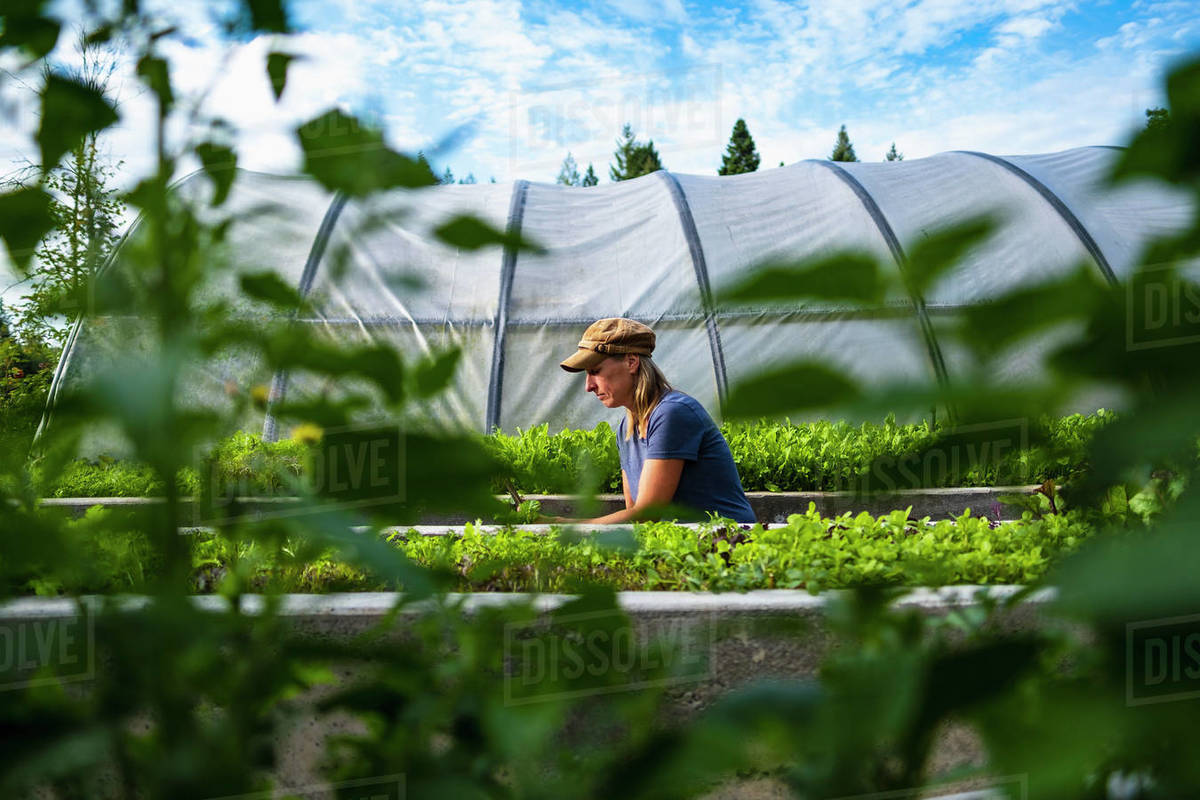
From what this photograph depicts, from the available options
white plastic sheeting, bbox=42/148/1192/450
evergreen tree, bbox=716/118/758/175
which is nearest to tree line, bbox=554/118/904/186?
evergreen tree, bbox=716/118/758/175

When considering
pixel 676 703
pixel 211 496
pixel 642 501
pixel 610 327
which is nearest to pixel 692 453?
pixel 642 501

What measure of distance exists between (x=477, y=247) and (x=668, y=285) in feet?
25.4

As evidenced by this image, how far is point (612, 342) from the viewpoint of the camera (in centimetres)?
389

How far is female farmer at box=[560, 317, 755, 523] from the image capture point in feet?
11.8

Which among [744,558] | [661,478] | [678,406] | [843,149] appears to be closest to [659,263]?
[678,406]

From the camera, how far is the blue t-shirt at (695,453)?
11.8 feet

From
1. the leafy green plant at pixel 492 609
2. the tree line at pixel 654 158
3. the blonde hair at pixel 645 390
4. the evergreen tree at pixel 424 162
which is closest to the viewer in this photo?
the leafy green plant at pixel 492 609

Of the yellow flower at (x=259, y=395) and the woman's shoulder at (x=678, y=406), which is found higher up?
the yellow flower at (x=259, y=395)

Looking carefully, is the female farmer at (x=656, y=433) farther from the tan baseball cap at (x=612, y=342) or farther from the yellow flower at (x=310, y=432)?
the yellow flower at (x=310, y=432)

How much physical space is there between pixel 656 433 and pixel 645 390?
336mm

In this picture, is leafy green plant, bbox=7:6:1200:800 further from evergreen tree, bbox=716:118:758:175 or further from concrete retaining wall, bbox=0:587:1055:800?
evergreen tree, bbox=716:118:758:175

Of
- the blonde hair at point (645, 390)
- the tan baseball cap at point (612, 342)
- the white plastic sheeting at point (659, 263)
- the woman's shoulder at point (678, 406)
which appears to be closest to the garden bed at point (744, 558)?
the woman's shoulder at point (678, 406)

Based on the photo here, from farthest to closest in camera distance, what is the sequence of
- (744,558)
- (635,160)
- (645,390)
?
(635,160)
(645,390)
(744,558)

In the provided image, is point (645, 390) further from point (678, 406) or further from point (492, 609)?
point (492, 609)
